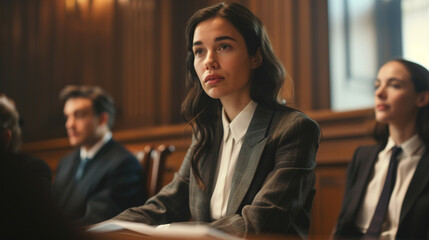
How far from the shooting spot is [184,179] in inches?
76.6

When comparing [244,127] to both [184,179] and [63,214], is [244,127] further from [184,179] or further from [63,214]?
[63,214]

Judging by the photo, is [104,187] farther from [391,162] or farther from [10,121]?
[391,162]

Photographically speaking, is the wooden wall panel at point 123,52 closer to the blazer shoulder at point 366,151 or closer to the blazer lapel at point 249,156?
the blazer shoulder at point 366,151

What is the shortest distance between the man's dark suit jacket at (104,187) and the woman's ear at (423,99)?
5.65ft

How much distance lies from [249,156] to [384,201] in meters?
1.05

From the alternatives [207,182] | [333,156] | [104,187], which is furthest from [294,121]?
[104,187]

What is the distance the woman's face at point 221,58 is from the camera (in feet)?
5.73

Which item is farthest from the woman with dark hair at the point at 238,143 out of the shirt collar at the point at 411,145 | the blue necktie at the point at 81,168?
the blue necktie at the point at 81,168

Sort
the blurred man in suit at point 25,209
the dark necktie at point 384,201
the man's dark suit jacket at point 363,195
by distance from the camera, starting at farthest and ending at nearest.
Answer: the dark necktie at point 384,201
the man's dark suit jacket at point 363,195
the blurred man in suit at point 25,209

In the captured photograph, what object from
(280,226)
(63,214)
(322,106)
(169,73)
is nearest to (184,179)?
(280,226)

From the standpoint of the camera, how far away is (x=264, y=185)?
1.59m

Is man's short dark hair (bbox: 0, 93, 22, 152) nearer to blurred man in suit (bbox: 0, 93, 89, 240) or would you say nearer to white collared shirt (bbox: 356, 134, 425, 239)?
white collared shirt (bbox: 356, 134, 425, 239)

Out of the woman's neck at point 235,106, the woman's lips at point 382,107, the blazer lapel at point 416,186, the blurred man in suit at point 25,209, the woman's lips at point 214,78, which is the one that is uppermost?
the woman's lips at point 214,78

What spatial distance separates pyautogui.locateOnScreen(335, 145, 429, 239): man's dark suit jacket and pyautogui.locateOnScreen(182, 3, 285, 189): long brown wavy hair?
93cm
